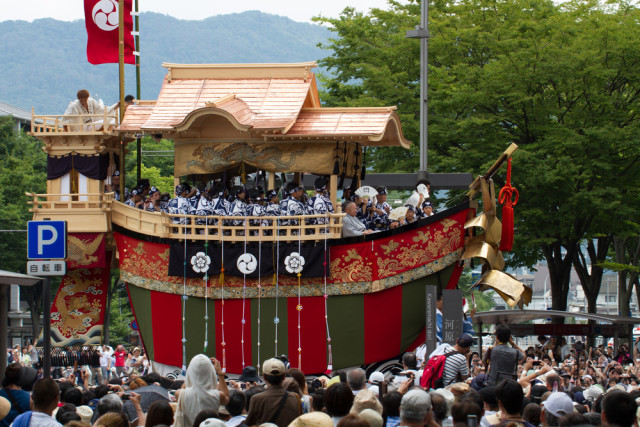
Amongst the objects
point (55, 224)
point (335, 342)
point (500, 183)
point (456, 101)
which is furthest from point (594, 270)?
point (55, 224)

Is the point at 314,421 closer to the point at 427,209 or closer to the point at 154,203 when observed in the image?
the point at 427,209

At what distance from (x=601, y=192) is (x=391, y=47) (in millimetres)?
8743

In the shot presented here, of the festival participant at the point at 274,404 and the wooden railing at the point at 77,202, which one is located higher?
the wooden railing at the point at 77,202

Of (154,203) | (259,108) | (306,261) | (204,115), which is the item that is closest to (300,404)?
(306,261)

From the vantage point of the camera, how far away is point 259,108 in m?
18.2

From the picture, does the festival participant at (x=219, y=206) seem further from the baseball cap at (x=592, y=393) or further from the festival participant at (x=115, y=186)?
the baseball cap at (x=592, y=393)

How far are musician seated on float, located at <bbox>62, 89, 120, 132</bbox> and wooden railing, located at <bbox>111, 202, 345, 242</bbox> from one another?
255 centimetres

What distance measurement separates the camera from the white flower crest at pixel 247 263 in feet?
57.3

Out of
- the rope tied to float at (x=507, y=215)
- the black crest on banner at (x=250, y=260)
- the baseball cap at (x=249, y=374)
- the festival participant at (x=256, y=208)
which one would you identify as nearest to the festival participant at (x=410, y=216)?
the rope tied to float at (x=507, y=215)

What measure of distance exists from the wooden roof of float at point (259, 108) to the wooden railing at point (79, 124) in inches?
26.7

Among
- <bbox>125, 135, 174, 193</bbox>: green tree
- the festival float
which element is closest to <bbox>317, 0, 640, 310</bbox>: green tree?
the festival float

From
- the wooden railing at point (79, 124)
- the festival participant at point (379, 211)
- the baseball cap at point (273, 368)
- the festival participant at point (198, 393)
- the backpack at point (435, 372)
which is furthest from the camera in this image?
the wooden railing at point (79, 124)

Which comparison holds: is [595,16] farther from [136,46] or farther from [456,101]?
[136,46]

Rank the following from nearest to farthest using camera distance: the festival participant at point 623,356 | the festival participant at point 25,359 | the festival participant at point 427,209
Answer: the festival participant at point 427,209 → the festival participant at point 623,356 → the festival participant at point 25,359
